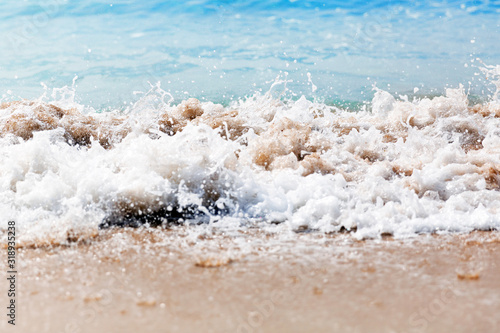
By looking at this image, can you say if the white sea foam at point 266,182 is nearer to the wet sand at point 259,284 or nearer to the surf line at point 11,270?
the surf line at point 11,270

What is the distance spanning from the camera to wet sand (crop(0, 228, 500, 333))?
7.41 feet

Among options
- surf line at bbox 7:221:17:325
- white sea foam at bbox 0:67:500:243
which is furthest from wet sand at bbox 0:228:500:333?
white sea foam at bbox 0:67:500:243

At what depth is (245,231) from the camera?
143 inches

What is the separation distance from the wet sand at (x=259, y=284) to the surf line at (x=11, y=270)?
3 cm

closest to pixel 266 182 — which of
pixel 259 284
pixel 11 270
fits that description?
pixel 259 284

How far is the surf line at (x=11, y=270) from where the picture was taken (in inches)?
94.7

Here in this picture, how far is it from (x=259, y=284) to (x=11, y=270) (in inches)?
60.0

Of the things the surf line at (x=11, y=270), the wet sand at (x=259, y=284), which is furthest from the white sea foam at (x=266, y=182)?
the wet sand at (x=259, y=284)

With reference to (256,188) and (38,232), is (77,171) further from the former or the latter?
(256,188)

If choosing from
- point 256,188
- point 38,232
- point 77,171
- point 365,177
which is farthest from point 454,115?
point 38,232

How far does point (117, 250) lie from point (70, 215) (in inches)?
26.7

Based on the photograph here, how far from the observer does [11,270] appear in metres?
2.97

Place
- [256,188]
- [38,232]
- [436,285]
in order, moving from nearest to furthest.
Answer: [436,285] < [38,232] < [256,188]

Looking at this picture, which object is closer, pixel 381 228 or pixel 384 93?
pixel 381 228
